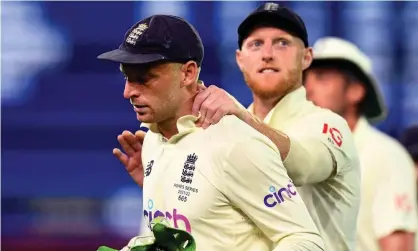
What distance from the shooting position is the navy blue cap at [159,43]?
12.3 feet

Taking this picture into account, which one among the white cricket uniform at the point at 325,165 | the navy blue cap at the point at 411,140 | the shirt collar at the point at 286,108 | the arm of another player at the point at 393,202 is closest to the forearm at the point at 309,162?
the white cricket uniform at the point at 325,165

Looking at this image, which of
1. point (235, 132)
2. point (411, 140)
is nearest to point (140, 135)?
point (235, 132)

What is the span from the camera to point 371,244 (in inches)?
227

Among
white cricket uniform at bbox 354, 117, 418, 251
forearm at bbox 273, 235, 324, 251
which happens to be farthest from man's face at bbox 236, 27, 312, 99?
white cricket uniform at bbox 354, 117, 418, 251

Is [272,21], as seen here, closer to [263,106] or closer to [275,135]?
[263,106]

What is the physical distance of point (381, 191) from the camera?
19.0 ft

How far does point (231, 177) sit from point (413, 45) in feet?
15.9

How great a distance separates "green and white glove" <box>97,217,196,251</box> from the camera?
3543 millimetres

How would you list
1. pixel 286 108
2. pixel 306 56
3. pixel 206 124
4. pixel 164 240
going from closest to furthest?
1. pixel 164 240
2. pixel 206 124
3. pixel 286 108
4. pixel 306 56

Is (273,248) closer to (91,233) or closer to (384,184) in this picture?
(384,184)

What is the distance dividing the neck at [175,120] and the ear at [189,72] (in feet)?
0.17

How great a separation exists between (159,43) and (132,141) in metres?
0.73

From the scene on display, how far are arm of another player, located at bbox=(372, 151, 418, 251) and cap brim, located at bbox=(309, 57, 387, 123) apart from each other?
341mm

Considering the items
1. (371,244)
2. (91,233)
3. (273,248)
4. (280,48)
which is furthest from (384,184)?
(91,233)
